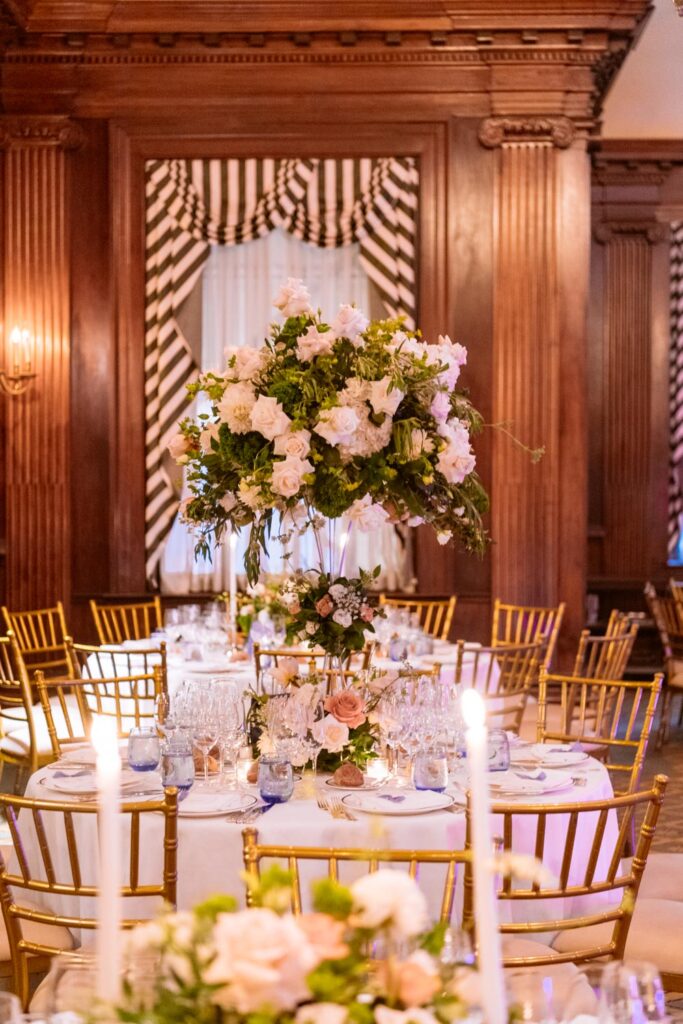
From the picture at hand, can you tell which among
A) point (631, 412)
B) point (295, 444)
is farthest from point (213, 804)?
point (631, 412)

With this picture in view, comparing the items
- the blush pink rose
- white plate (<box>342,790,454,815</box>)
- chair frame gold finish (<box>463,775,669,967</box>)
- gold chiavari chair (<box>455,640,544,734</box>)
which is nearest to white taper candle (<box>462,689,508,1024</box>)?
chair frame gold finish (<box>463,775,669,967</box>)

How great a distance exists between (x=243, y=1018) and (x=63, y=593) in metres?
7.27

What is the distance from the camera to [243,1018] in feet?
4.71

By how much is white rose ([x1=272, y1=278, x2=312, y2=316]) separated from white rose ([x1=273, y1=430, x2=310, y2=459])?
403 mm

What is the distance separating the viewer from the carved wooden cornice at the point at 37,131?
8328mm

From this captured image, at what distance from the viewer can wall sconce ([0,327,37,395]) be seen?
8.41 meters

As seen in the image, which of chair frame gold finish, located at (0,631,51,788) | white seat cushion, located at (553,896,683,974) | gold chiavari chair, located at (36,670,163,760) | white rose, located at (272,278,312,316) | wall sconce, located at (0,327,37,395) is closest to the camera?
white seat cushion, located at (553,896,683,974)

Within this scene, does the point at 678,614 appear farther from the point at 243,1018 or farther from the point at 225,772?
A: the point at 243,1018

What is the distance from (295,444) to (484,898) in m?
2.23

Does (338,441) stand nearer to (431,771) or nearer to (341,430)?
(341,430)

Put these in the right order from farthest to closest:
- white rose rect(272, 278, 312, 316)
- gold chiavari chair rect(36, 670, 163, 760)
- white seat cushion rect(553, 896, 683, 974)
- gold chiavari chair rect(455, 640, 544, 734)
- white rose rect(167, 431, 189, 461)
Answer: gold chiavari chair rect(455, 640, 544, 734)
gold chiavari chair rect(36, 670, 163, 760)
white rose rect(167, 431, 189, 461)
white rose rect(272, 278, 312, 316)
white seat cushion rect(553, 896, 683, 974)

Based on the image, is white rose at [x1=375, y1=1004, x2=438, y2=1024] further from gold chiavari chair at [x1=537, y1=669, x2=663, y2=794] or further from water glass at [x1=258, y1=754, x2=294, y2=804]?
gold chiavari chair at [x1=537, y1=669, x2=663, y2=794]

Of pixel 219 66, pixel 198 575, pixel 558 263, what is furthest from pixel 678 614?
pixel 219 66

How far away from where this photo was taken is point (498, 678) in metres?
6.56
